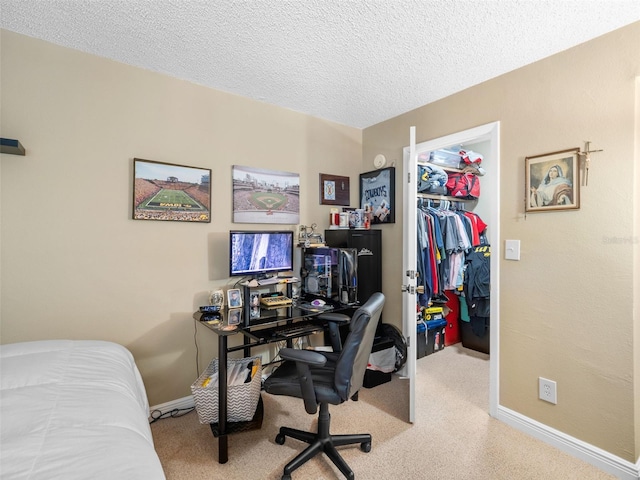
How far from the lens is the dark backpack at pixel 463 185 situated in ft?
11.1

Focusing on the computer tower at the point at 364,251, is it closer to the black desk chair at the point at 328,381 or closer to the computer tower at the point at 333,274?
the computer tower at the point at 333,274

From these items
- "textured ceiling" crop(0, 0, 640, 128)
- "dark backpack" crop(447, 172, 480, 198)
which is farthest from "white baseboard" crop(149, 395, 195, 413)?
"dark backpack" crop(447, 172, 480, 198)

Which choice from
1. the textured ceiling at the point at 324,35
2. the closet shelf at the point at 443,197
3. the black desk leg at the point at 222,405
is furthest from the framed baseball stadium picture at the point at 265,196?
the closet shelf at the point at 443,197

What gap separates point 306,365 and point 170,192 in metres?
1.59

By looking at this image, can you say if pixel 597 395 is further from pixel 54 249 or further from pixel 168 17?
pixel 54 249

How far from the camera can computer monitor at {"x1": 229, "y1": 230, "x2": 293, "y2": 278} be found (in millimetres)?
2246

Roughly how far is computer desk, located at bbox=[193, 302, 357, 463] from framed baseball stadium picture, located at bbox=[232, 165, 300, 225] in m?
0.82

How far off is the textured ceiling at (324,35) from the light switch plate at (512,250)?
3.97ft

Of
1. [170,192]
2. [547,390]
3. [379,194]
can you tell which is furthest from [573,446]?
[170,192]

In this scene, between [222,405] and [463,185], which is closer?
[222,405]

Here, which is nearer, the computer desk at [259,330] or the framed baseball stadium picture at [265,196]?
the computer desk at [259,330]

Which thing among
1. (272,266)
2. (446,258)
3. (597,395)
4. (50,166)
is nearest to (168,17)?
(50,166)

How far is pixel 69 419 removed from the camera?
3.16 ft

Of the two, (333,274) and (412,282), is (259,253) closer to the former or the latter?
(333,274)
